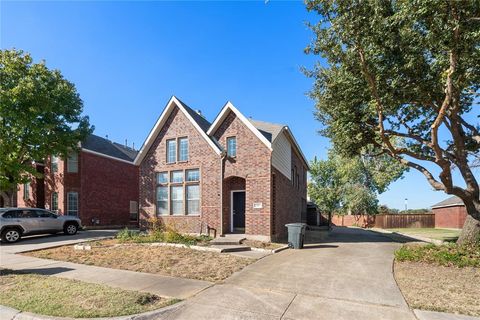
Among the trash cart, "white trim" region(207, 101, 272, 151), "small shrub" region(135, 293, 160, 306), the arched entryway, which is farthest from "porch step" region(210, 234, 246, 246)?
"small shrub" region(135, 293, 160, 306)

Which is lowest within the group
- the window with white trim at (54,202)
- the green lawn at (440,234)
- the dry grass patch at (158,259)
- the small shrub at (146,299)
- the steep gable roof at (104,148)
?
the green lawn at (440,234)

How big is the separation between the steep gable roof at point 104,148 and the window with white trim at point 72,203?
360 cm

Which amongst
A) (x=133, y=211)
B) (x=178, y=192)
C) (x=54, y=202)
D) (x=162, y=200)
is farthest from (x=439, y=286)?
(x=54, y=202)

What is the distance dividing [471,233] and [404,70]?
7.07 meters

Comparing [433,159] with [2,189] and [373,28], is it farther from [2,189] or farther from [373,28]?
[2,189]

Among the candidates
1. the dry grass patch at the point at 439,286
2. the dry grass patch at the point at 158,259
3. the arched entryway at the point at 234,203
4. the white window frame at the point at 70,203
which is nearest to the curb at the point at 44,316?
the dry grass patch at the point at 158,259

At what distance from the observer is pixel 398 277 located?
8047 mm

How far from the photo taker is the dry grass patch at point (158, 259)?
8.39 metres

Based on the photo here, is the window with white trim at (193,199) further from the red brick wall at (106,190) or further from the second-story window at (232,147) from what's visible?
the red brick wall at (106,190)

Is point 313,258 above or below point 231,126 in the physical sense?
below

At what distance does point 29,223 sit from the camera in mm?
15625

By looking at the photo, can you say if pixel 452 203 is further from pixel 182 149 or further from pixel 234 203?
pixel 182 149

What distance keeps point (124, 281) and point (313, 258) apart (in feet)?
20.8

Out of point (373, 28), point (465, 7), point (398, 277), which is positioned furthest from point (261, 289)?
point (465, 7)
